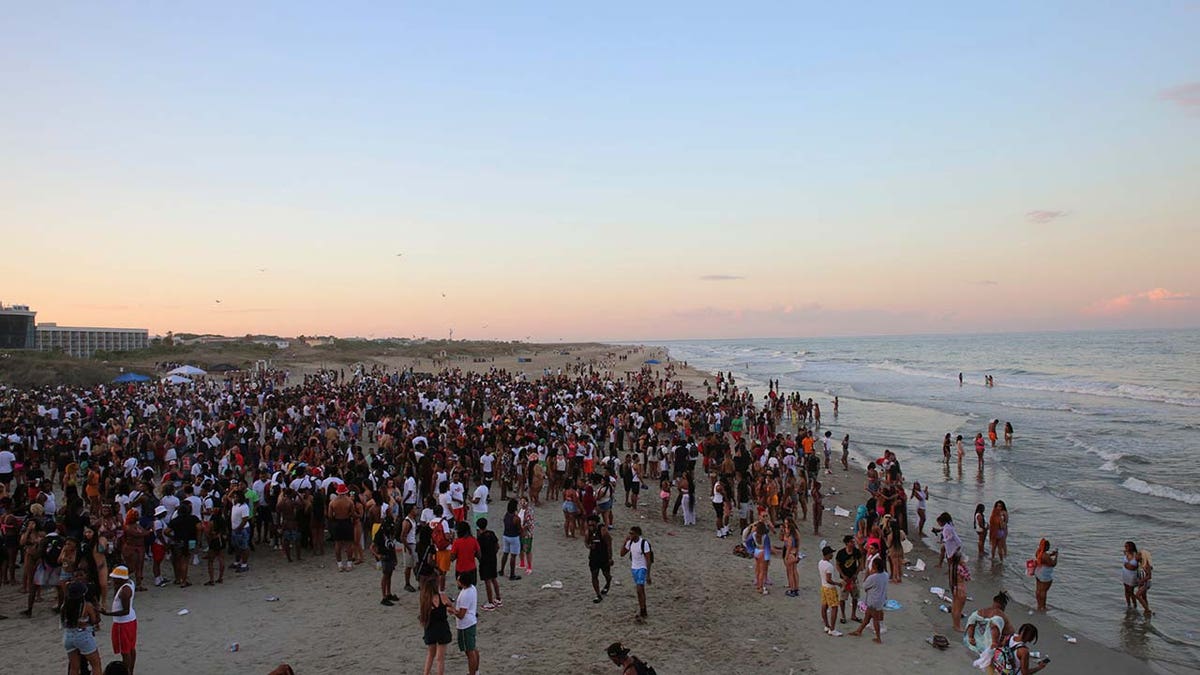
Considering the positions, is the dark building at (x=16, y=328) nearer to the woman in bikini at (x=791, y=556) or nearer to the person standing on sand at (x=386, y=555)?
the person standing on sand at (x=386, y=555)

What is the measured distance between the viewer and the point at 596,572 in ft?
33.6

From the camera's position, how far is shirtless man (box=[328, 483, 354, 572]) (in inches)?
450

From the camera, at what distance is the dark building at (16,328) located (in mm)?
55312

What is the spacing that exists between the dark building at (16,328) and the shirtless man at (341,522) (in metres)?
59.5

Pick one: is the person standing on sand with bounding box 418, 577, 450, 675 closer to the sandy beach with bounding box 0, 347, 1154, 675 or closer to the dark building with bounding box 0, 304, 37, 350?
the sandy beach with bounding box 0, 347, 1154, 675

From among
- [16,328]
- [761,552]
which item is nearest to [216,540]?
[761,552]

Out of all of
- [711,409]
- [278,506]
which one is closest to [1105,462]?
[711,409]

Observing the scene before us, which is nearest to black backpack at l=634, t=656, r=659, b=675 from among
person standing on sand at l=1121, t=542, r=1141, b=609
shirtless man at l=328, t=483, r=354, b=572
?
shirtless man at l=328, t=483, r=354, b=572

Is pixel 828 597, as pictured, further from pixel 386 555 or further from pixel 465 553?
pixel 386 555

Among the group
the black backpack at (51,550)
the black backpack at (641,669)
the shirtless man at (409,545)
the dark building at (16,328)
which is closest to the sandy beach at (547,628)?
the shirtless man at (409,545)

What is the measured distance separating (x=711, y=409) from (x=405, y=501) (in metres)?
15.9

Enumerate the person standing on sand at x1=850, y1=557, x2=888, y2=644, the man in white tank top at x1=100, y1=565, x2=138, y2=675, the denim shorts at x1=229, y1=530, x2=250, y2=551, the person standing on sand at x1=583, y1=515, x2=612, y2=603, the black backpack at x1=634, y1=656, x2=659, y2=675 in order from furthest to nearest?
the denim shorts at x1=229, y1=530, x2=250, y2=551
the person standing on sand at x1=583, y1=515, x2=612, y2=603
the person standing on sand at x1=850, y1=557, x2=888, y2=644
the man in white tank top at x1=100, y1=565, x2=138, y2=675
the black backpack at x1=634, y1=656, x2=659, y2=675

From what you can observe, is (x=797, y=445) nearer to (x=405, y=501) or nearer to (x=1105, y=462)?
(x=1105, y=462)

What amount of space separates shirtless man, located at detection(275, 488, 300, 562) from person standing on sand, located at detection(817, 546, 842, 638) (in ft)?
28.4
